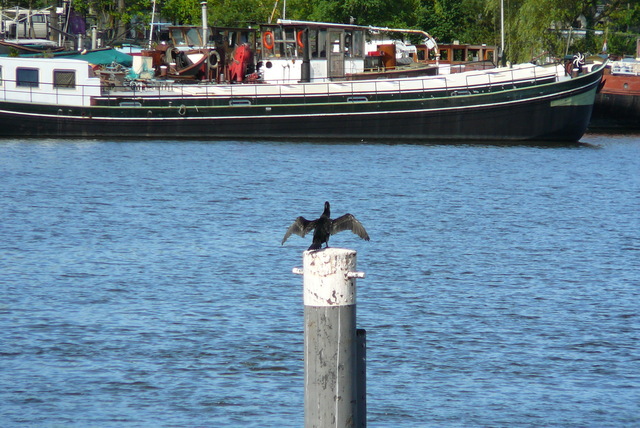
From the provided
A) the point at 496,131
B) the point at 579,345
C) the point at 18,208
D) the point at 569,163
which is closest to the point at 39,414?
the point at 579,345

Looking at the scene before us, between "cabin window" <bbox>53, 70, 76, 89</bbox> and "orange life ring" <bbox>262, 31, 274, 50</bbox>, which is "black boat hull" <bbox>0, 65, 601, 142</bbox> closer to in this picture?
"cabin window" <bbox>53, 70, 76, 89</bbox>

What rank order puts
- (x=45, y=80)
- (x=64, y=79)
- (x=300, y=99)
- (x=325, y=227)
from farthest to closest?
(x=300, y=99) < (x=64, y=79) < (x=45, y=80) < (x=325, y=227)

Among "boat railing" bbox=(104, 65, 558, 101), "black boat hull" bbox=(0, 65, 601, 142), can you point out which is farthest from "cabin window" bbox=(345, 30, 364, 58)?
"black boat hull" bbox=(0, 65, 601, 142)

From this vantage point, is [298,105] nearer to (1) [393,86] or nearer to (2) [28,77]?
(1) [393,86]

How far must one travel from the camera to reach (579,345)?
1337 cm

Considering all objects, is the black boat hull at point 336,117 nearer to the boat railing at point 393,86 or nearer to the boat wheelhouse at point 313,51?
the boat railing at point 393,86

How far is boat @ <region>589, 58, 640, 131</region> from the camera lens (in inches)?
1934

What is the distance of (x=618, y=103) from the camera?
49.4 metres

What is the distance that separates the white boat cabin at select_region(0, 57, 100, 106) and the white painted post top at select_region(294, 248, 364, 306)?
33117 millimetres

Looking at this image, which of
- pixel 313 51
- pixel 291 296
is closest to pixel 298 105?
pixel 313 51

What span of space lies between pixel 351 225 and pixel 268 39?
106 feet

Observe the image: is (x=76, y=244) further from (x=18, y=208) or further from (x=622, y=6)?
(x=622, y=6)

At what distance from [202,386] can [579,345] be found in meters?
4.72

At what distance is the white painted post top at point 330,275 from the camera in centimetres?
637
